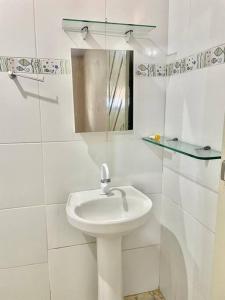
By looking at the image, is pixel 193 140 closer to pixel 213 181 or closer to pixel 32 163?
pixel 213 181

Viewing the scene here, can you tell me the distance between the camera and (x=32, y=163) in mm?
1344

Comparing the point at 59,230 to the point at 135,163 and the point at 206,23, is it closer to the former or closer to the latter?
the point at 135,163

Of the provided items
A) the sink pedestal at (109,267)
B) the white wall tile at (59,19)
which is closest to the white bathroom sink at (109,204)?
the sink pedestal at (109,267)

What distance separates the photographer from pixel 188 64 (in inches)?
49.5

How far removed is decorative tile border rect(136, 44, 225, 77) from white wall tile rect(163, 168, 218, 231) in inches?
22.4

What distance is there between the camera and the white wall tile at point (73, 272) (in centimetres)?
148

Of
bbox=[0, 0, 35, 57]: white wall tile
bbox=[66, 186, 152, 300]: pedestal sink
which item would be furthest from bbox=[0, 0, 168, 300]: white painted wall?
bbox=[66, 186, 152, 300]: pedestal sink

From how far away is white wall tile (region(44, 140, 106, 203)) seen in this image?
1374 millimetres

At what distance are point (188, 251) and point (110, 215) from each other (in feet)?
1.52

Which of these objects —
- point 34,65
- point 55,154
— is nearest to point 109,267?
point 55,154

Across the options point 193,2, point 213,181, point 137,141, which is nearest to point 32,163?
point 137,141

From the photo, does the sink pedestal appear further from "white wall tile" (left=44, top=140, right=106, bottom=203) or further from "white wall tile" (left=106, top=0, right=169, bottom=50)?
"white wall tile" (left=106, top=0, right=169, bottom=50)

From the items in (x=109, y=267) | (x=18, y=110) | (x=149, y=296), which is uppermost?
(x=18, y=110)

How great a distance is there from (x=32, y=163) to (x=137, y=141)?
62cm
